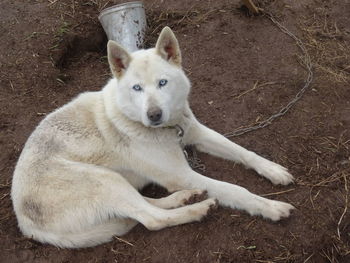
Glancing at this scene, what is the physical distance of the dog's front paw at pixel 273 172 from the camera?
341 centimetres

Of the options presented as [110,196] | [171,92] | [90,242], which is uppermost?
[171,92]

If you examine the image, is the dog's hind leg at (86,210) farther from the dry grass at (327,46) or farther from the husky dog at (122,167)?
the dry grass at (327,46)

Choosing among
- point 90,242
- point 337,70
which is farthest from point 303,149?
point 90,242

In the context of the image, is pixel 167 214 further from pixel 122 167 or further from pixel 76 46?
pixel 76 46

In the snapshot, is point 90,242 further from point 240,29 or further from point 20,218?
A: point 240,29

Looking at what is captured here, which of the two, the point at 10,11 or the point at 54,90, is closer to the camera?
the point at 54,90

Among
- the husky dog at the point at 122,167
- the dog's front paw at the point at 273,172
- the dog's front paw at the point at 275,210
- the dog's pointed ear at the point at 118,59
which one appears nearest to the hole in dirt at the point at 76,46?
the husky dog at the point at 122,167

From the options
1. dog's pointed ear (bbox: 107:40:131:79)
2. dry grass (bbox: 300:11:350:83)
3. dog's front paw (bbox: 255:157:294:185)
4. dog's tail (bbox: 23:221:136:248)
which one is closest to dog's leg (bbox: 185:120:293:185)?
dog's front paw (bbox: 255:157:294:185)

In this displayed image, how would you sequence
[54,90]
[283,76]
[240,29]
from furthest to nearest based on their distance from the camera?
[240,29]
[54,90]
[283,76]

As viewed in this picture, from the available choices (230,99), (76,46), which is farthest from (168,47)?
(76,46)

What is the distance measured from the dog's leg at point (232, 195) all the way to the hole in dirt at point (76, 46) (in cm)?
276

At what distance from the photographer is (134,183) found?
11.4 ft

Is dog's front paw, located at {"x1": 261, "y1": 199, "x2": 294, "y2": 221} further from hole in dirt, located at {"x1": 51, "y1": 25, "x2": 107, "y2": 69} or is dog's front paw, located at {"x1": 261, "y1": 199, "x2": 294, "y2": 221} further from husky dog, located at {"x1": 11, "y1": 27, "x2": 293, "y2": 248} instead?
hole in dirt, located at {"x1": 51, "y1": 25, "x2": 107, "y2": 69}

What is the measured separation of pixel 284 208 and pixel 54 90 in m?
3.18
